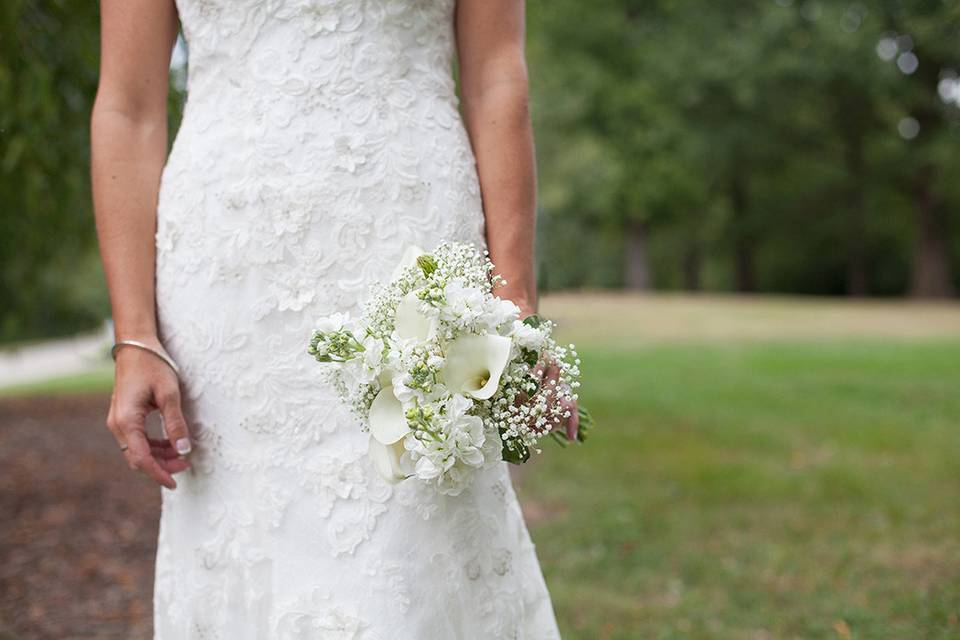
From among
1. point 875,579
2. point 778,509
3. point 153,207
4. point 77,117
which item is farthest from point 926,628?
point 77,117

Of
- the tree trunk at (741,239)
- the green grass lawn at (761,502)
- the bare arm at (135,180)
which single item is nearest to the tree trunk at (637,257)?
the tree trunk at (741,239)

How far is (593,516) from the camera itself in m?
5.82

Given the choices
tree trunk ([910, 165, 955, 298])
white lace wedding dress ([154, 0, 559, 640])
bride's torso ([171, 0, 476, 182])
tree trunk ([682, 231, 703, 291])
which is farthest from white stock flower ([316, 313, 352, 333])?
tree trunk ([682, 231, 703, 291])

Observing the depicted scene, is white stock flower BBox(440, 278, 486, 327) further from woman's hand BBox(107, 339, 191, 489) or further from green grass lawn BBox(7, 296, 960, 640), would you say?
green grass lawn BBox(7, 296, 960, 640)

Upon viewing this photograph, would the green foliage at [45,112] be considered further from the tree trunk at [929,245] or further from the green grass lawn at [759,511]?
the tree trunk at [929,245]

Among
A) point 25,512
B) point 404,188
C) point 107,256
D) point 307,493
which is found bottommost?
point 25,512

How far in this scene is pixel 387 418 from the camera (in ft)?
4.54

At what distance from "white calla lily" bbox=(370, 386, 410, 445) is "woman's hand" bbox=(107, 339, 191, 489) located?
1.47 ft

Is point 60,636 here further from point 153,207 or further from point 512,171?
point 512,171

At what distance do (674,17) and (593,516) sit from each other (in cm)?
2588

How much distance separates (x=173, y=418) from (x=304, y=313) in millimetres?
290

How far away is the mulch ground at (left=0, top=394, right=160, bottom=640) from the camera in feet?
14.2

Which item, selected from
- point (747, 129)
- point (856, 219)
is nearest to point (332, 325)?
point (747, 129)

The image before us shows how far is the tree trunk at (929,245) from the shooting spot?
26953 millimetres
